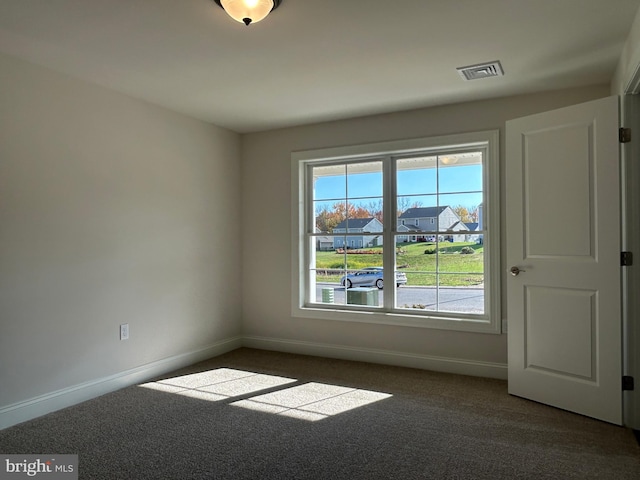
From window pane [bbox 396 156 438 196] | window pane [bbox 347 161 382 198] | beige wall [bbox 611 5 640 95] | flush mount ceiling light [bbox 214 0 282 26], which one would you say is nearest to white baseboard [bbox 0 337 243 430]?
window pane [bbox 347 161 382 198]

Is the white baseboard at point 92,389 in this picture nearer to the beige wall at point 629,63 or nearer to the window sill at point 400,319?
the window sill at point 400,319


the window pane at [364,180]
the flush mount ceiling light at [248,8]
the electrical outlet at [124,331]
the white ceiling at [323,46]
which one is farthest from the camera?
the window pane at [364,180]

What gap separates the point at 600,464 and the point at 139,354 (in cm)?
343

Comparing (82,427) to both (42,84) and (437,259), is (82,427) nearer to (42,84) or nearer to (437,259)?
(42,84)

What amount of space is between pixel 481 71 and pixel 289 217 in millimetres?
2406

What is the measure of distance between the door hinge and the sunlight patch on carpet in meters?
2.42

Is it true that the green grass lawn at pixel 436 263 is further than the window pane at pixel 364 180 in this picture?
No

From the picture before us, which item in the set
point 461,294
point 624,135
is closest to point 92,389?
point 461,294

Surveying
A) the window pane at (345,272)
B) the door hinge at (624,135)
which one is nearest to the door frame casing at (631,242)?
the door hinge at (624,135)

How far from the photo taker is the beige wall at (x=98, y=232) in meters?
2.94

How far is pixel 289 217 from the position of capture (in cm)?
477

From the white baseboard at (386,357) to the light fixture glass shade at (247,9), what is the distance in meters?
3.17

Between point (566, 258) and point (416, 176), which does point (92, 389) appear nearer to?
point (416, 176)

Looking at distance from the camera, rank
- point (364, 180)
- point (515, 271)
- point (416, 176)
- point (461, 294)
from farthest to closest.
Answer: point (364, 180)
point (416, 176)
point (461, 294)
point (515, 271)
